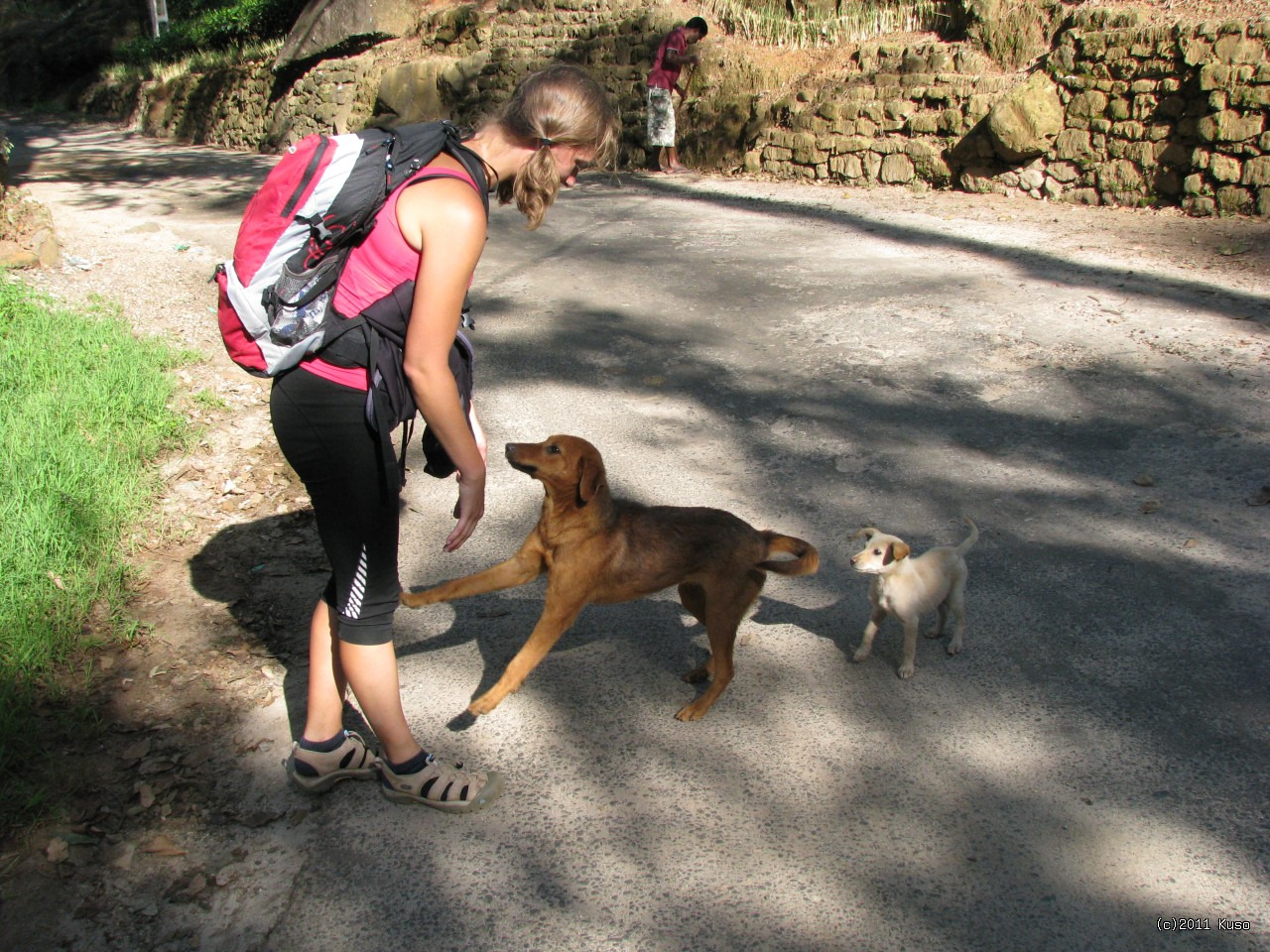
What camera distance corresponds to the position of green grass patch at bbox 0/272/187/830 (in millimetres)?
3420

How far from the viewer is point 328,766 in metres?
3.08

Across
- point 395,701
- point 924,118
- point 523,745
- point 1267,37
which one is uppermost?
point 1267,37

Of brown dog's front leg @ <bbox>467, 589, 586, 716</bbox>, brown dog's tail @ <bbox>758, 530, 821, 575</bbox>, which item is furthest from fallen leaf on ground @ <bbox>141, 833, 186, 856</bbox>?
brown dog's tail @ <bbox>758, 530, 821, 575</bbox>

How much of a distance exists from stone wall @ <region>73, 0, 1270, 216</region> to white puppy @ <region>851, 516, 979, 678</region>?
26.9ft

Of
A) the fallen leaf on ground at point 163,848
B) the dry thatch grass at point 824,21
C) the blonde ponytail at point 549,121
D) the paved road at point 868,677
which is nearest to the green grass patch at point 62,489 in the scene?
the fallen leaf on ground at point 163,848

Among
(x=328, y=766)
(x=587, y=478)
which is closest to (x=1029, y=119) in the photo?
(x=587, y=478)

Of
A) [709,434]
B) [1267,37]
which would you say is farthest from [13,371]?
[1267,37]

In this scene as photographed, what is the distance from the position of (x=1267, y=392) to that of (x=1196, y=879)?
14.2ft

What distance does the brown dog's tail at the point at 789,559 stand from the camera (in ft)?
11.5

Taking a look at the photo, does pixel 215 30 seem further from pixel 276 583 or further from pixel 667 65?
pixel 276 583

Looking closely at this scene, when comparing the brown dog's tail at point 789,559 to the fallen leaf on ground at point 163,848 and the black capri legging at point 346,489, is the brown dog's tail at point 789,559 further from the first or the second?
the fallen leaf on ground at point 163,848

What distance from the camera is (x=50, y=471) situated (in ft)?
14.9

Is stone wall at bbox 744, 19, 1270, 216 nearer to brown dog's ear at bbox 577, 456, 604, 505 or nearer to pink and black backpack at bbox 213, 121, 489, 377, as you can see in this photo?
brown dog's ear at bbox 577, 456, 604, 505

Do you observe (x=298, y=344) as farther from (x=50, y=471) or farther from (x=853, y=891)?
(x=50, y=471)
